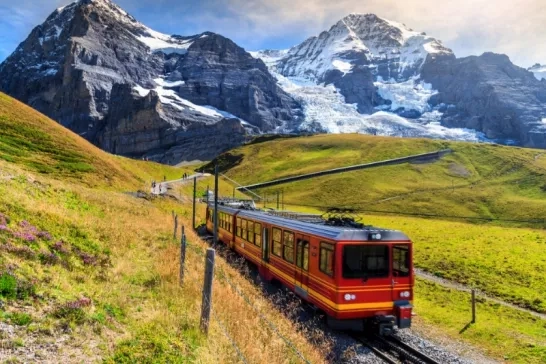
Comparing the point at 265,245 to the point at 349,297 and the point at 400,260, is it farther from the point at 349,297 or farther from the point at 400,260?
the point at 400,260

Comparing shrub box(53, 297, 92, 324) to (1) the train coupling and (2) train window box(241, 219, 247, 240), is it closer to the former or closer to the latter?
(1) the train coupling

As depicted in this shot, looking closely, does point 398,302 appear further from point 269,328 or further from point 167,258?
point 167,258

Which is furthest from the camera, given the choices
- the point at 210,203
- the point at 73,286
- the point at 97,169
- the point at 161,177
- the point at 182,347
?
the point at 161,177

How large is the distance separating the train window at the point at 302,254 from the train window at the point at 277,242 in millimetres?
2139

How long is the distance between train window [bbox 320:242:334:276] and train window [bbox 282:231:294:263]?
262cm

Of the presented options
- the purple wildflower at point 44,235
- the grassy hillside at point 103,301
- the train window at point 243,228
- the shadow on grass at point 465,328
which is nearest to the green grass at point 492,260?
the shadow on grass at point 465,328

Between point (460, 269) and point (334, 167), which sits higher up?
point (334, 167)

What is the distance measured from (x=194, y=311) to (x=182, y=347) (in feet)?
6.86

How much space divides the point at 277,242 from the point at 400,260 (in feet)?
19.9

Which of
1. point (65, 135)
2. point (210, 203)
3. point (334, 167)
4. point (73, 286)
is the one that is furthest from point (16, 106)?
point (334, 167)

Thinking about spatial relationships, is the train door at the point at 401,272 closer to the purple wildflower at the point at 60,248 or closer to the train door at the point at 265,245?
the train door at the point at 265,245

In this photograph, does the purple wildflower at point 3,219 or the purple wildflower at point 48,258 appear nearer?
the purple wildflower at point 48,258

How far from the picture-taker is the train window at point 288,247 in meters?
17.3

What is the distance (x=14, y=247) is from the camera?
32.8 ft
